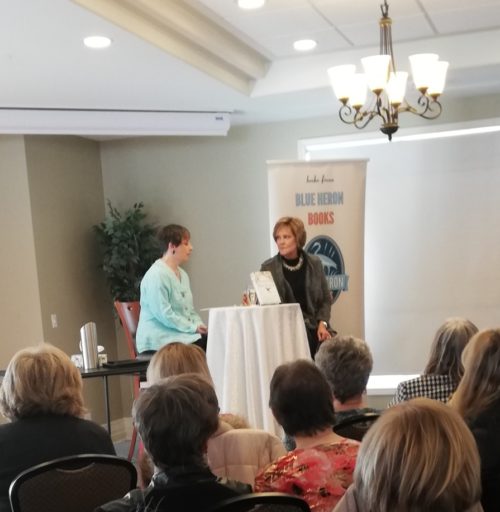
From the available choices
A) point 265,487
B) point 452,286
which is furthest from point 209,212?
point 265,487

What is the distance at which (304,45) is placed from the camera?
488cm

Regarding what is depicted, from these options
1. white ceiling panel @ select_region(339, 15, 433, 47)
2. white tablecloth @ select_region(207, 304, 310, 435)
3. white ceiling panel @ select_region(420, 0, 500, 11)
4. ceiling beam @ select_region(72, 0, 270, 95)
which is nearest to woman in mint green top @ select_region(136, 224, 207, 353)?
white tablecloth @ select_region(207, 304, 310, 435)

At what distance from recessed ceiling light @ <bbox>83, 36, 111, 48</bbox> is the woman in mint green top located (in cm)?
152

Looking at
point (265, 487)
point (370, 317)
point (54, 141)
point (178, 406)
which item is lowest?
point (370, 317)

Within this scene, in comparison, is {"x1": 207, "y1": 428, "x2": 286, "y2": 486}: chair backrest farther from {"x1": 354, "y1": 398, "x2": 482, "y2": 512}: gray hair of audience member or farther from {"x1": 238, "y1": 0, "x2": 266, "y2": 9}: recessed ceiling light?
{"x1": 238, "y1": 0, "x2": 266, "y2": 9}: recessed ceiling light

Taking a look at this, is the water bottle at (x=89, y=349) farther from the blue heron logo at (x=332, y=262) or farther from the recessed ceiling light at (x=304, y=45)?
the recessed ceiling light at (x=304, y=45)

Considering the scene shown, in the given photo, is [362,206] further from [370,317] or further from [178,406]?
[178,406]

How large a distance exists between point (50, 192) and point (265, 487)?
459 cm

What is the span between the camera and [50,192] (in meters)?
6.01

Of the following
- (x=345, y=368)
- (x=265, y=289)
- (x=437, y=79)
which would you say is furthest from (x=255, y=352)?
(x=437, y=79)

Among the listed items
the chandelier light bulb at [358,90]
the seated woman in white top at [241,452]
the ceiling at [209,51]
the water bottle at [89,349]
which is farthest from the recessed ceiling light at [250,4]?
the seated woman in white top at [241,452]

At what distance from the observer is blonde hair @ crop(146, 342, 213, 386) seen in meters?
2.57

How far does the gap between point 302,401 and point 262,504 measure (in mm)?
640

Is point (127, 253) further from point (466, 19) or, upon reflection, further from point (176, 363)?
point (176, 363)
